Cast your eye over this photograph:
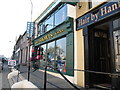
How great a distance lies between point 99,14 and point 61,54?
3.93m

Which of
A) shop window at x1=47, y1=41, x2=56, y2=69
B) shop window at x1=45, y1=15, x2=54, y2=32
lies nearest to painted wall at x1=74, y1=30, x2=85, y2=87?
shop window at x1=47, y1=41, x2=56, y2=69

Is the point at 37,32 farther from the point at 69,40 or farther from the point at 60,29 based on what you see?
the point at 69,40

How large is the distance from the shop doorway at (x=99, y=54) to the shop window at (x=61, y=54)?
2464mm

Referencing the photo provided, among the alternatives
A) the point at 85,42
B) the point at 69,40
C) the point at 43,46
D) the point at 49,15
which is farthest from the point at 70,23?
the point at 43,46

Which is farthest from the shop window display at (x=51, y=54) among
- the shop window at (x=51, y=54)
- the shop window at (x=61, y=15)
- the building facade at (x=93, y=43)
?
the shop window at (x=61, y=15)

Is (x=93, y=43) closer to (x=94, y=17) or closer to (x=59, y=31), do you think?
(x=94, y=17)

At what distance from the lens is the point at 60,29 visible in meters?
7.54

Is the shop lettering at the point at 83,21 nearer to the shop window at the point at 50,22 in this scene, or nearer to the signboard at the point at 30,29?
the shop window at the point at 50,22

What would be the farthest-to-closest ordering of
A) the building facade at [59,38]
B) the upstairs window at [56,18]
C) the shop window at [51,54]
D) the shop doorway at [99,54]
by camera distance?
the shop window at [51,54] < the upstairs window at [56,18] < the building facade at [59,38] < the shop doorway at [99,54]

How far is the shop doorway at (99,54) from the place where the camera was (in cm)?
505

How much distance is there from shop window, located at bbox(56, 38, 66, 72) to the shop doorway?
2464 millimetres

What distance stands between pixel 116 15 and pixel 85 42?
1.70 meters

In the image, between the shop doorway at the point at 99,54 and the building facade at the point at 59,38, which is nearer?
the shop doorway at the point at 99,54

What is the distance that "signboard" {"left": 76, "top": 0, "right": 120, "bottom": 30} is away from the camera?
411 centimetres
